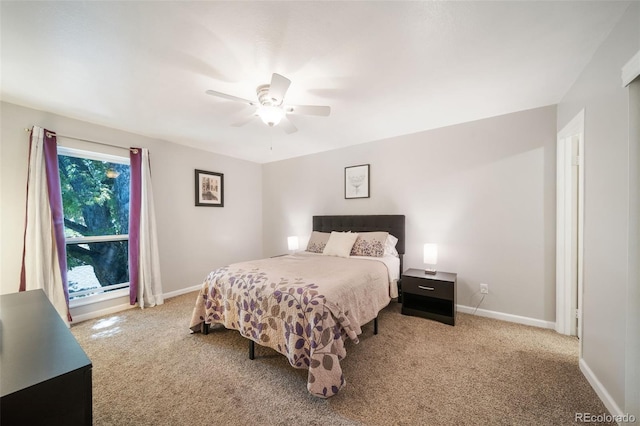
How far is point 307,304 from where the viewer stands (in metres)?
1.71

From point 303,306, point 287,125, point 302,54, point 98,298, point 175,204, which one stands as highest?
point 302,54

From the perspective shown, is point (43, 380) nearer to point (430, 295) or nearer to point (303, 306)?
point (303, 306)

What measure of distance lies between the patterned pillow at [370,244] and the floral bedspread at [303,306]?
465 mm

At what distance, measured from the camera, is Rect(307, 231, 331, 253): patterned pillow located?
367 cm

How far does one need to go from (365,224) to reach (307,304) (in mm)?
2163

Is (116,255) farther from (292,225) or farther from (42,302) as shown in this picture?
(292,225)

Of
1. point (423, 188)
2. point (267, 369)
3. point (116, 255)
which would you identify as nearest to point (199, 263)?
point (116, 255)

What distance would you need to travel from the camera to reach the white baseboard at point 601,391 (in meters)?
1.40

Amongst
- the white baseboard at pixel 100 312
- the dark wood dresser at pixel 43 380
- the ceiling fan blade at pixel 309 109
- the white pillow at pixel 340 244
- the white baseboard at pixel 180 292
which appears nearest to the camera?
the dark wood dresser at pixel 43 380

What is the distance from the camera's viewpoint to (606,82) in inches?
61.9

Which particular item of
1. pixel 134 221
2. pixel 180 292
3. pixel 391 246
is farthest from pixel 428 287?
pixel 134 221

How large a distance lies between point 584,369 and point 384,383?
5.04 ft

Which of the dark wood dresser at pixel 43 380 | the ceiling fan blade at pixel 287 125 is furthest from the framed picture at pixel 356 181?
the dark wood dresser at pixel 43 380

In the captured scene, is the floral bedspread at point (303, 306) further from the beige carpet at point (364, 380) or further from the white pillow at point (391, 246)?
the white pillow at point (391, 246)
